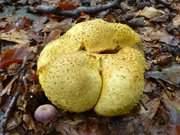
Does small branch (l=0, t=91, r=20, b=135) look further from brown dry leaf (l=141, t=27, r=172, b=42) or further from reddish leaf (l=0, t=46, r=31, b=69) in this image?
brown dry leaf (l=141, t=27, r=172, b=42)

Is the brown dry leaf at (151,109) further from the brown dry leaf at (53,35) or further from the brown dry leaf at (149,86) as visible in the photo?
the brown dry leaf at (53,35)

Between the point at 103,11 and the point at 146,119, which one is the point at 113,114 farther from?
the point at 103,11

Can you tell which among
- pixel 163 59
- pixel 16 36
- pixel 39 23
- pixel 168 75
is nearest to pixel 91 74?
pixel 168 75

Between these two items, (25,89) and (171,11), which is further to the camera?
(171,11)

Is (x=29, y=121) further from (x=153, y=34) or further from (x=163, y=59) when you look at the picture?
(x=153, y=34)

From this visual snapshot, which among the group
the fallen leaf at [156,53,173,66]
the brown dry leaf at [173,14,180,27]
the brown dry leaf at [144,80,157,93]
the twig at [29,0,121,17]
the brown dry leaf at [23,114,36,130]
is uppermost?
the brown dry leaf at [23,114,36,130]

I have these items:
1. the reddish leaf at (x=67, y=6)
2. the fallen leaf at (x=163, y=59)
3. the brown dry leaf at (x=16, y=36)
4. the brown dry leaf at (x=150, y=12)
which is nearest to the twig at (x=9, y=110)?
the brown dry leaf at (x=16, y=36)

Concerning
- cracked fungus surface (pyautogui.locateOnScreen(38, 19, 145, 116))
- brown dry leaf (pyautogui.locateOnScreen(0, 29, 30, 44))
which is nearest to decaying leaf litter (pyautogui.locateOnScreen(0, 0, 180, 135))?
brown dry leaf (pyautogui.locateOnScreen(0, 29, 30, 44))

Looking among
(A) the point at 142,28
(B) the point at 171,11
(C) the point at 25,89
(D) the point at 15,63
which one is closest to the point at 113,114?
(C) the point at 25,89

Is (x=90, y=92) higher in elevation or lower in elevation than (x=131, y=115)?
higher
